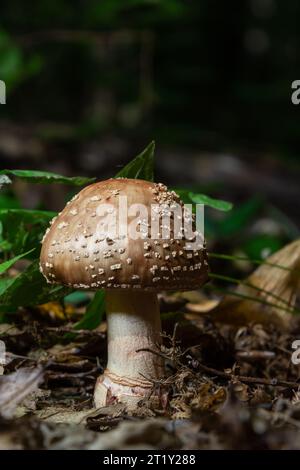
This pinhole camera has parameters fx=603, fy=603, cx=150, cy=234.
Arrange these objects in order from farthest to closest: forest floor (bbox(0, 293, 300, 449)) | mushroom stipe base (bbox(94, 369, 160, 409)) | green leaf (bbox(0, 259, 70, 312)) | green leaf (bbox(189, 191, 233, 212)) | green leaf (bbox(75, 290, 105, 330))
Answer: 1. green leaf (bbox(189, 191, 233, 212))
2. green leaf (bbox(75, 290, 105, 330))
3. green leaf (bbox(0, 259, 70, 312))
4. mushroom stipe base (bbox(94, 369, 160, 409))
5. forest floor (bbox(0, 293, 300, 449))

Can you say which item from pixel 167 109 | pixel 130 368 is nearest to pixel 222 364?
pixel 130 368

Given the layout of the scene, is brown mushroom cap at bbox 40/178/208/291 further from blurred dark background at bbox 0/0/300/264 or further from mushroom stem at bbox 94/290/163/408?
blurred dark background at bbox 0/0/300/264

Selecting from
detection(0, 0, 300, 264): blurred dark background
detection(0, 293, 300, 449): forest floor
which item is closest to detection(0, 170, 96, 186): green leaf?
detection(0, 293, 300, 449): forest floor

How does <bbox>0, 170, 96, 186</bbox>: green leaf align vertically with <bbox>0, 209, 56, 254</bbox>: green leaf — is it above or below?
above

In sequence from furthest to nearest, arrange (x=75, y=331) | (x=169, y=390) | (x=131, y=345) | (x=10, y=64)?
(x=10, y=64)
(x=75, y=331)
(x=131, y=345)
(x=169, y=390)

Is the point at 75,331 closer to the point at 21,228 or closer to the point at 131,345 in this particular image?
the point at 131,345

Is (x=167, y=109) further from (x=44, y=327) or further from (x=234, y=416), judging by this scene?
(x=234, y=416)

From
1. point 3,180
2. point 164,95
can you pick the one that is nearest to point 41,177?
point 3,180

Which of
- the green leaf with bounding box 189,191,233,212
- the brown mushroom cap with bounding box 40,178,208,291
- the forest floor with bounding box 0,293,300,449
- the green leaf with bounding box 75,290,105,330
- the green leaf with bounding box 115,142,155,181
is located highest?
the green leaf with bounding box 115,142,155,181
